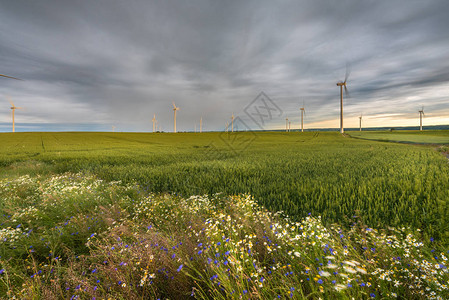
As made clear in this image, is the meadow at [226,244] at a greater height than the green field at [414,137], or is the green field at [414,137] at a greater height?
the green field at [414,137]

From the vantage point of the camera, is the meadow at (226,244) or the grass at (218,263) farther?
the meadow at (226,244)

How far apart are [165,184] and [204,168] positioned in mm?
4140

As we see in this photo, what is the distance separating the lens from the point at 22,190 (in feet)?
26.7

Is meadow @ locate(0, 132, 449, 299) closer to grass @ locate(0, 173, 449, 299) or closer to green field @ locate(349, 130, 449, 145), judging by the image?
grass @ locate(0, 173, 449, 299)

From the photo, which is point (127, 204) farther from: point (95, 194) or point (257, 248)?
point (257, 248)

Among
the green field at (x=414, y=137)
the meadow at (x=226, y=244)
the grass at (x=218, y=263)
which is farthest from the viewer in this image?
the green field at (x=414, y=137)

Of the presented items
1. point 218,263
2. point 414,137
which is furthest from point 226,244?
point 414,137

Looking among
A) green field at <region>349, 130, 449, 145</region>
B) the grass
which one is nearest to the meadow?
the grass

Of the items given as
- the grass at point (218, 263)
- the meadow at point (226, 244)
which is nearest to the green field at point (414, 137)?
the meadow at point (226, 244)

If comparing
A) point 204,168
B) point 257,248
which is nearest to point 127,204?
point 257,248

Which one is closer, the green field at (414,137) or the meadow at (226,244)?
the meadow at (226,244)

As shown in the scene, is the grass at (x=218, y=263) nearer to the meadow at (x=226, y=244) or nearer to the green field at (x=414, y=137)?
the meadow at (x=226, y=244)

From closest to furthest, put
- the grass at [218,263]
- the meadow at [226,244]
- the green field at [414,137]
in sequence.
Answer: the grass at [218,263], the meadow at [226,244], the green field at [414,137]

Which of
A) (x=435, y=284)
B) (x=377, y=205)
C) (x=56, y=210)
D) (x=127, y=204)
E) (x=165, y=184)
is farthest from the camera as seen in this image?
(x=165, y=184)
